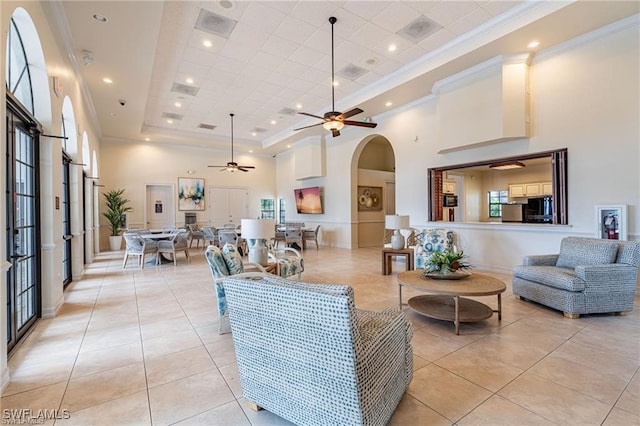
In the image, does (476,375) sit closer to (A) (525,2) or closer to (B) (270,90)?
(A) (525,2)

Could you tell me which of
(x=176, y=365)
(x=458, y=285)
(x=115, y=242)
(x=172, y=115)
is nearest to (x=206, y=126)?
(x=172, y=115)

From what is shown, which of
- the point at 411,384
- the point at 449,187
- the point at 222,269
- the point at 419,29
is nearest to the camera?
the point at 411,384

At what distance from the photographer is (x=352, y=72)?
614 cm

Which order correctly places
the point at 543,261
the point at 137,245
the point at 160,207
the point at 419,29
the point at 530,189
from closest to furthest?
the point at 543,261 → the point at 419,29 → the point at 137,245 → the point at 530,189 → the point at 160,207

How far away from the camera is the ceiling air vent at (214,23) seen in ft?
14.1

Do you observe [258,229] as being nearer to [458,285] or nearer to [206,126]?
[458,285]

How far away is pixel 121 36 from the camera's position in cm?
421

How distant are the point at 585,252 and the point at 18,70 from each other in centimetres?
703

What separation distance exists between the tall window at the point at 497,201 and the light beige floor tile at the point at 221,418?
9972 millimetres

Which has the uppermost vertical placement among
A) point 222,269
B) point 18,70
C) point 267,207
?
point 18,70

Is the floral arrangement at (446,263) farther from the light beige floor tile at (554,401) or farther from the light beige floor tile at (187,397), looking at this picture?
the light beige floor tile at (187,397)

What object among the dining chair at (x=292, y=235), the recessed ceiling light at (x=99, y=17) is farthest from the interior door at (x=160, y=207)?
the recessed ceiling light at (x=99, y=17)

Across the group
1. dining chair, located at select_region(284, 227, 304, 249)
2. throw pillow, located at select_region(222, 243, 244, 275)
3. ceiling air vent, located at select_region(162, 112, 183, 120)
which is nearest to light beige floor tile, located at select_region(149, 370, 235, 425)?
throw pillow, located at select_region(222, 243, 244, 275)

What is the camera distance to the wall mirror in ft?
16.8
